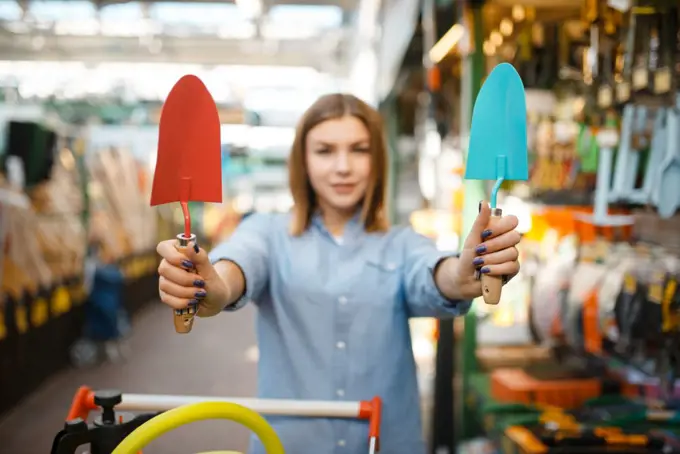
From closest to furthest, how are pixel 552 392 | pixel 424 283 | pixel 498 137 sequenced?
pixel 498 137
pixel 424 283
pixel 552 392

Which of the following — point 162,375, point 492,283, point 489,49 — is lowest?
point 162,375

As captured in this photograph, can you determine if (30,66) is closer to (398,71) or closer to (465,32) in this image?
(398,71)

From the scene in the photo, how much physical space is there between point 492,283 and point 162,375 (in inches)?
205

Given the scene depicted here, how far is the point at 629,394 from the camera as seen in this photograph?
2.74 meters

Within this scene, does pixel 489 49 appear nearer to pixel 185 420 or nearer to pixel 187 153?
pixel 187 153

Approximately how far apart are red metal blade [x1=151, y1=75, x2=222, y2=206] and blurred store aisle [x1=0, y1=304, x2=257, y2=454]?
1.61 metres

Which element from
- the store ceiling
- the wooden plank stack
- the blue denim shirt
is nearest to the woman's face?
the blue denim shirt

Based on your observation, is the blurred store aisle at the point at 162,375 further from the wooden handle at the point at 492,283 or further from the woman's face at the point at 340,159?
the wooden handle at the point at 492,283

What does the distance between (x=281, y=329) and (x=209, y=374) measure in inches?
179

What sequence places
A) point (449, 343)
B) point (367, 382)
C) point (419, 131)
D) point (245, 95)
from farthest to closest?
1. point (245, 95)
2. point (419, 131)
3. point (449, 343)
4. point (367, 382)

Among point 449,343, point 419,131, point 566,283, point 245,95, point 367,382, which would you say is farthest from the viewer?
point 245,95

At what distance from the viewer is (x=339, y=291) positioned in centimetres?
151

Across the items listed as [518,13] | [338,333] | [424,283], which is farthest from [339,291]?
[518,13]

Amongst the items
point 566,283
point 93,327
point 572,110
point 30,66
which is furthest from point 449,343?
point 30,66
